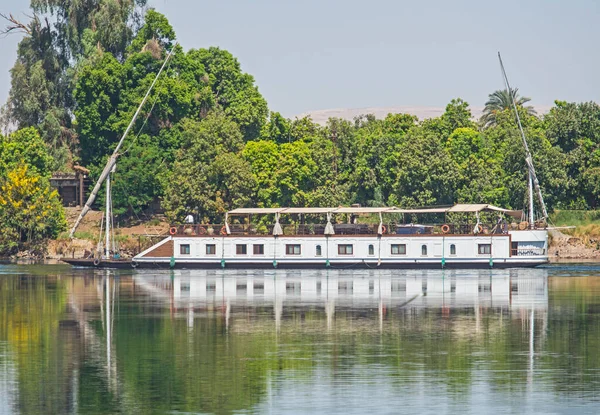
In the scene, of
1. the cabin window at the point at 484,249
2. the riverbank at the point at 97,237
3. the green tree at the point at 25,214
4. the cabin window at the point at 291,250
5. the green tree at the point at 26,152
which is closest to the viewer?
the cabin window at the point at 484,249

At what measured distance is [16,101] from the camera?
416ft

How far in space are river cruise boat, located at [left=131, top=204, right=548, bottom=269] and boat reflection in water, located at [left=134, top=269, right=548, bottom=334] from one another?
40.0 inches

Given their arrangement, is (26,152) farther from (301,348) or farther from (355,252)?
(301,348)

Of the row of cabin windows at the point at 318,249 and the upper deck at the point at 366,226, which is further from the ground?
the upper deck at the point at 366,226

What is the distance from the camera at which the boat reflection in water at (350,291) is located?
63750mm

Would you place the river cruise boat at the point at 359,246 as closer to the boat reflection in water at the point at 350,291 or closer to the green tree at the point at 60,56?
the boat reflection in water at the point at 350,291

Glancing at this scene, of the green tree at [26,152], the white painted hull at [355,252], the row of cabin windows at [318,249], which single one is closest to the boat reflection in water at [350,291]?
the white painted hull at [355,252]

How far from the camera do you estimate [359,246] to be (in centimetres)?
9338

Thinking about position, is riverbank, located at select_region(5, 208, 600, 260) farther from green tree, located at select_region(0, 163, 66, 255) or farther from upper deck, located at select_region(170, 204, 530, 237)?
upper deck, located at select_region(170, 204, 530, 237)

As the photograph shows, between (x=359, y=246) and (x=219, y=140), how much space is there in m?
26.2

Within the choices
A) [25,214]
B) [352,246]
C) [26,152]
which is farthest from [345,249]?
[26,152]

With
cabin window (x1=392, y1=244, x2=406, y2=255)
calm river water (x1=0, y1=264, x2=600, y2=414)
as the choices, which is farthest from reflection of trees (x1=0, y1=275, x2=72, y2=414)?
cabin window (x1=392, y1=244, x2=406, y2=255)

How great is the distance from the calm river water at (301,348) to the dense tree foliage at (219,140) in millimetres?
31321

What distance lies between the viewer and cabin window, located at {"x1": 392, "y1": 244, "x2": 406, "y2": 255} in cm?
9256
